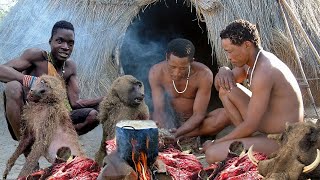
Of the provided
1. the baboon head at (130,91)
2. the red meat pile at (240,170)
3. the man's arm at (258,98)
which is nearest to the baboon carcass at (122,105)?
the baboon head at (130,91)

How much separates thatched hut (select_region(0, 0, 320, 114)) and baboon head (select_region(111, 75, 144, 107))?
2148 millimetres

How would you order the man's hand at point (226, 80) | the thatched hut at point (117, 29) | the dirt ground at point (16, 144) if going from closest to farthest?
the man's hand at point (226, 80), the dirt ground at point (16, 144), the thatched hut at point (117, 29)

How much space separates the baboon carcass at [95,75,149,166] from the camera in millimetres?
3840

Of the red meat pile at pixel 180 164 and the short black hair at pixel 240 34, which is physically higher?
the short black hair at pixel 240 34

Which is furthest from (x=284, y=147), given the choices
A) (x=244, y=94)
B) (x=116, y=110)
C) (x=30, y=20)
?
(x=30, y=20)

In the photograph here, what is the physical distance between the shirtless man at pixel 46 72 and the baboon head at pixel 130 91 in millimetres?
606

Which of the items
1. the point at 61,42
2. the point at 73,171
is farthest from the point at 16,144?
the point at 73,171

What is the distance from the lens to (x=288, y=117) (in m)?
3.36

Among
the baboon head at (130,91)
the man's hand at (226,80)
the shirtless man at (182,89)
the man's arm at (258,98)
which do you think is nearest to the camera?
the man's arm at (258,98)

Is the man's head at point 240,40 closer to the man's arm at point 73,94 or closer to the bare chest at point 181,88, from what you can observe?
the bare chest at point 181,88

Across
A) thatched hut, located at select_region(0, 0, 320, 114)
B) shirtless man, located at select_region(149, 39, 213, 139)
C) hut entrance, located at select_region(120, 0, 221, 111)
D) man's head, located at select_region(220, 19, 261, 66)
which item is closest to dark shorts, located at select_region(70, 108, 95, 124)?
shirtless man, located at select_region(149, 39, 213, 139)

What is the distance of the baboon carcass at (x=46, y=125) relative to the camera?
3328 millimetres

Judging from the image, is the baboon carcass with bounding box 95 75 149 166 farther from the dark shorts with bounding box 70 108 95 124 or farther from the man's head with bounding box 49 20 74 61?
the man's head with bounding box 49 20 74 61

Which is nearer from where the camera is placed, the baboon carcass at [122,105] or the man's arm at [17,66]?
the baboon carcass at [122,105]
